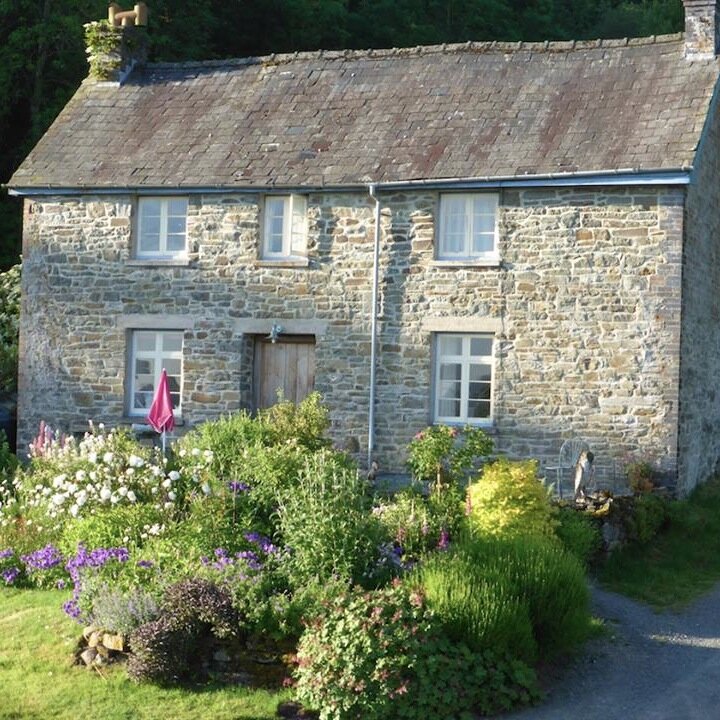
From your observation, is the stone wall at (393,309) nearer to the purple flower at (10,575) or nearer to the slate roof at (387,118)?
the slate roof at (387,118)

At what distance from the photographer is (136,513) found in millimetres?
13375

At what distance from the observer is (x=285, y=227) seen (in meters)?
20.9

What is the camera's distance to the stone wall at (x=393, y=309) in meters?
18.7

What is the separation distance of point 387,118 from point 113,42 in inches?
238

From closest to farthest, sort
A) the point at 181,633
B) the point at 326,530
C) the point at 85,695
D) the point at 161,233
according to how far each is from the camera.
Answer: the point at 85,695 → the point at 181,633 → the point at 326,530 → the point at 161,233

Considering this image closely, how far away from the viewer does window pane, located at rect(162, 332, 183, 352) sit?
69.9 ft

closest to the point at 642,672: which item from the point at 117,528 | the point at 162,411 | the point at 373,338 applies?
Result: the point at 117,528

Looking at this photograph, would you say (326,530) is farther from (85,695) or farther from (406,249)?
(406,249)

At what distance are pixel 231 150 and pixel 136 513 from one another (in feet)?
31.9

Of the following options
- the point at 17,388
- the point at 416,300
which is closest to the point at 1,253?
the point at 17,388

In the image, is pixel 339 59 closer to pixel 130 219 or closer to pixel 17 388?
pixel 130 219

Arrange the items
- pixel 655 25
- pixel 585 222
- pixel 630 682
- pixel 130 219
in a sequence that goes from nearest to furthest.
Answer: pixel 630 682 < pixel 585 222 < pixel 130 219 < pixel 655 25

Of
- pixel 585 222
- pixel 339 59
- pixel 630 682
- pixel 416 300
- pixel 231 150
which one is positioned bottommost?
pixel 630 682

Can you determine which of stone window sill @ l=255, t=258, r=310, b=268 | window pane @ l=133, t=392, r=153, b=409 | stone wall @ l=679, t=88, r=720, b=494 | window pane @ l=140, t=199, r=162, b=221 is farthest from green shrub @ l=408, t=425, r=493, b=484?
window pane @ l=140, t=199, r=162, b=221
